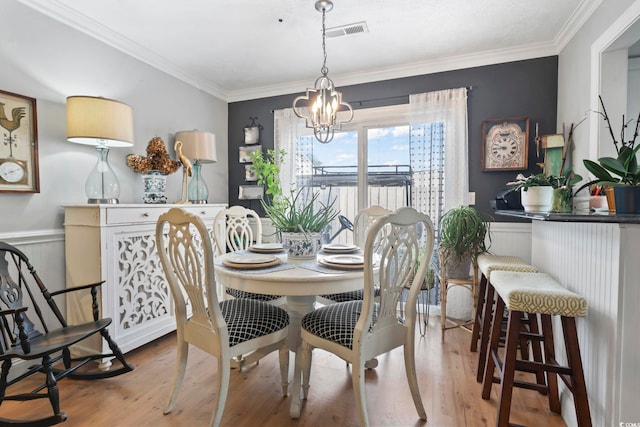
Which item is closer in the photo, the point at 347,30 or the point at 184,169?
the point at 347,30

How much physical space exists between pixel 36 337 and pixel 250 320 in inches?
52.1

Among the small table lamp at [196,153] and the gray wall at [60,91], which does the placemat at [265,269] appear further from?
the small table lamp at [196,153]

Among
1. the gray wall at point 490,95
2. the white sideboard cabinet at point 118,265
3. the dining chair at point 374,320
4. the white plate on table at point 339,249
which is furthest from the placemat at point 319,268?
the gray wall at point 490,95

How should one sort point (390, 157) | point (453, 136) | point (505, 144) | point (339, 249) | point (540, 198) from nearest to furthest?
point (540, 198) < point (339, 249) < point (505, 144) < point (453, 136) < point (390, 157)

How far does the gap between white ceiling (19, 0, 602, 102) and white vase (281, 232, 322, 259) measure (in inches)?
63.8

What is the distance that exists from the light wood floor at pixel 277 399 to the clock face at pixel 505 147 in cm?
174

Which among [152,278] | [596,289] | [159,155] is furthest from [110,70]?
[596,289]

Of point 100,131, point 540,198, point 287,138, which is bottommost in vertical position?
point 540,198

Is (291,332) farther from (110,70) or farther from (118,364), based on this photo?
(110,70)

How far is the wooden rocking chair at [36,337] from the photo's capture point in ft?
5.20

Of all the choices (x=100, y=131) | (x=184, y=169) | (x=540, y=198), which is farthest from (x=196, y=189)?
(x=540, y=198)

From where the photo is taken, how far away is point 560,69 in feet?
9.18

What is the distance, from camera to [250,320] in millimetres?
1655

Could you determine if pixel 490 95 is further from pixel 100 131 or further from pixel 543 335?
pixel 100 131
